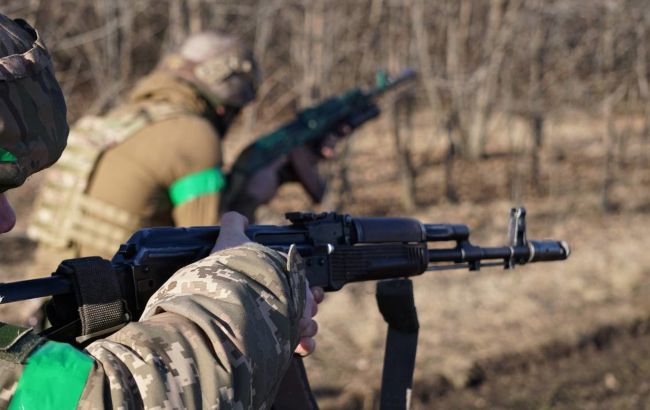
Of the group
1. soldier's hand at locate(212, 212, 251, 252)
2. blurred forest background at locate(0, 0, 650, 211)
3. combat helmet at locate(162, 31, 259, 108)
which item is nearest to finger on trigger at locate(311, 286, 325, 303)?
soldier's hand at locate(212, 212, 251, 252)

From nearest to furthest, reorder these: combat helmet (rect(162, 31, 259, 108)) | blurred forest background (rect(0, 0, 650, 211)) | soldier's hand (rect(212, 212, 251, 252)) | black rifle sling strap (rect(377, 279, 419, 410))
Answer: soldier's hand (rect(212, 212, 251, 252)) → black rifle sling strap (rect(377, 279, 419, 410)) → combat helmet (rect(162, 31, 259, 108)) → blurred forest background (rect(0, 0, 650, 211))

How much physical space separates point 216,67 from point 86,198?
36.6 inches

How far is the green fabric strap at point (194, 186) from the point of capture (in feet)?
12.2

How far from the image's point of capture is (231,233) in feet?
6.86

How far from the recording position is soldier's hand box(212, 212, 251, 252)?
2.05 m

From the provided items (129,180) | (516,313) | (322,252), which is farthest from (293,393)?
(516,313)

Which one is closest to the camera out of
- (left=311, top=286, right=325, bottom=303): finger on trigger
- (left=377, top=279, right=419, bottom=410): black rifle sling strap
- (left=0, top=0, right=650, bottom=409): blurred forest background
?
(left=311, top=286, right=325, bottom=303): finger on trigger

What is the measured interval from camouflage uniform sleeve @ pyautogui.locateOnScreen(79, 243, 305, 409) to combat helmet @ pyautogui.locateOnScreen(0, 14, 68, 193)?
0.34 metres

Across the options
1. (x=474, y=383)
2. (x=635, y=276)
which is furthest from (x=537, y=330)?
(x=635, y=276)

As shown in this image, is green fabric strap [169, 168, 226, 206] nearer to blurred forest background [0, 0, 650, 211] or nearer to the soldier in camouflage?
the soldier in camouflage

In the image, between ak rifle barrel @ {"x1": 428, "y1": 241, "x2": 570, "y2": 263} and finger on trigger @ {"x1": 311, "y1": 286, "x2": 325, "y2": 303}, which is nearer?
finger on trigger @ {"x1": 311, "y1": 286, "x2": 325, "y2": 303}

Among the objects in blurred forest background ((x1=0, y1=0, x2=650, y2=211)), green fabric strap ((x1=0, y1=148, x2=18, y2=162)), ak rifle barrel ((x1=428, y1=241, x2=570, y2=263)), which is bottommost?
ak rifle barrel ((x1=428, y1=241, x2=570, y2=263))

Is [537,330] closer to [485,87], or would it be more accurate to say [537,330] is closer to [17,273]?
[17,273]

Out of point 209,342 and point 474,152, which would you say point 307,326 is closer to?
point 209,342
